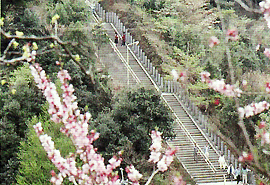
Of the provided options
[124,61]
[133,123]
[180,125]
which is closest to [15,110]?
[133,123]

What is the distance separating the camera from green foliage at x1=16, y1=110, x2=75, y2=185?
17.7m

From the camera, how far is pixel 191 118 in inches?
1077

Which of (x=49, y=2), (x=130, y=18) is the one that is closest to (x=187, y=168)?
(x=49, y=2)

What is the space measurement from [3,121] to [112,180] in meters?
12.9

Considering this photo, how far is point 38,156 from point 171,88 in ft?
41.5

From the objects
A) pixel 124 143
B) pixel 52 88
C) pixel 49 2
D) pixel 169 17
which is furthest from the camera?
pixel 169 17

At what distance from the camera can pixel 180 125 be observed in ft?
87.7

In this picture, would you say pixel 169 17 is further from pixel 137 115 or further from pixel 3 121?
pixel 3 121

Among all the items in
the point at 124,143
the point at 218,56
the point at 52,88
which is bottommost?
the point at 124,143

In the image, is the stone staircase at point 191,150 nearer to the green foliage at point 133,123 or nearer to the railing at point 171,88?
the railing at point 171,88

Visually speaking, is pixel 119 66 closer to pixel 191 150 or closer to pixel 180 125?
pixel 180 125

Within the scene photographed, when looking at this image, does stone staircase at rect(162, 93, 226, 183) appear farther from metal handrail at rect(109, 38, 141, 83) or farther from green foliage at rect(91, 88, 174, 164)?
green foliage at rect(91, 88, 174, 164)

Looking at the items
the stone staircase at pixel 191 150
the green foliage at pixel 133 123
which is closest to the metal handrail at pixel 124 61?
the stone staircase at pixel 191 150

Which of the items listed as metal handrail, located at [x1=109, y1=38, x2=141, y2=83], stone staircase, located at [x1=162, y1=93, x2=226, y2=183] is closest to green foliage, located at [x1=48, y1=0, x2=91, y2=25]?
metal handrail, located at [x1=109, y1=38, x2=141, y2=83]
